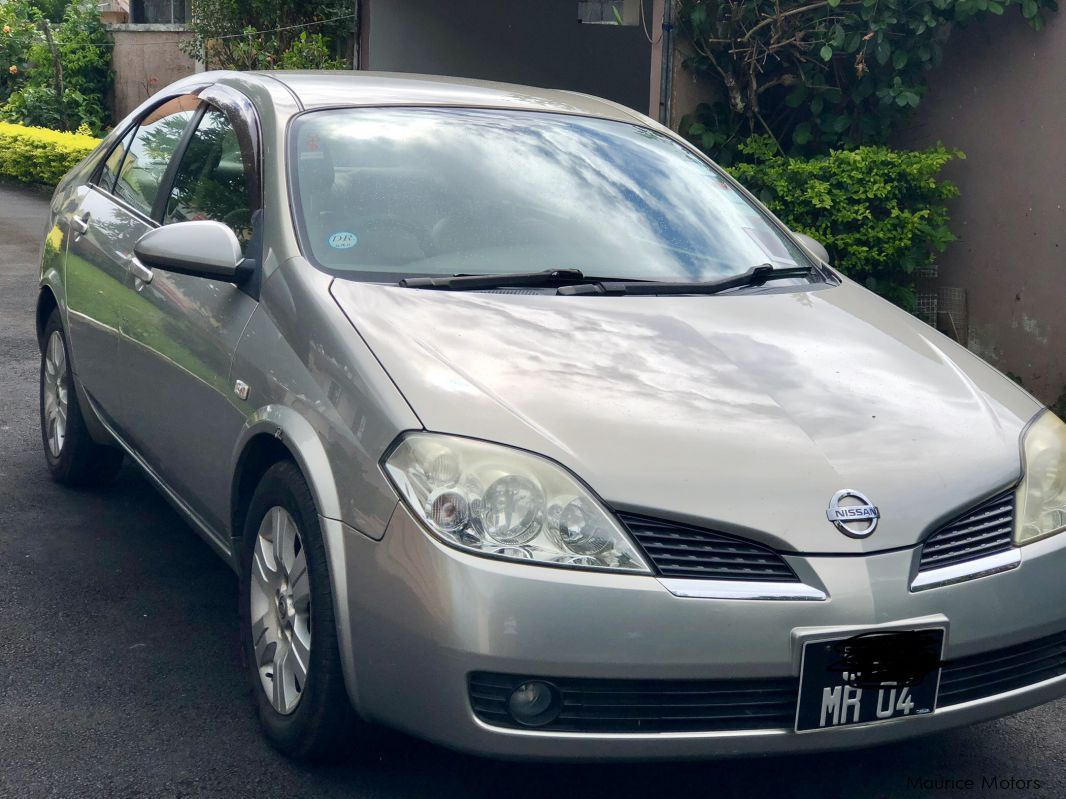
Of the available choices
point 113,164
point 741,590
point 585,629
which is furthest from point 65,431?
point 741,590

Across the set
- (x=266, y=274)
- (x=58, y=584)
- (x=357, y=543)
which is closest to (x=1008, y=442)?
(x=357, y=543)

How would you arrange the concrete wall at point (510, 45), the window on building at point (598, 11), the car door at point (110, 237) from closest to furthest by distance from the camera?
1. the car door at point (110, 237)
2. the window on building at point (598, 11)
3. the concrete wall at point (510, 45)

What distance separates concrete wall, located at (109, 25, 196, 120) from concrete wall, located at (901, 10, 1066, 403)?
40.6 ft

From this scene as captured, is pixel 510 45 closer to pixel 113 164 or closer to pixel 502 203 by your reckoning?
pixel 113 164

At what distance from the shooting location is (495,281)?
338 centimetres

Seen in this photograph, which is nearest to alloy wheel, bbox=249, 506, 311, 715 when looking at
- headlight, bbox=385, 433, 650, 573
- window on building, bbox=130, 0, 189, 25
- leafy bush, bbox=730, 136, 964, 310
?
headlight, bbox=385, 433, 650, 573

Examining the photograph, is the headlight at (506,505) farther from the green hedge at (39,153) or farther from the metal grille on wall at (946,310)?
the green hedge at (39,153)

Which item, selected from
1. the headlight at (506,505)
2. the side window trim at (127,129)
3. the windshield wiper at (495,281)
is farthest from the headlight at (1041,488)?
the side window trim at (127,129)

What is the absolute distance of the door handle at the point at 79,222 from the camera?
4.78 metres

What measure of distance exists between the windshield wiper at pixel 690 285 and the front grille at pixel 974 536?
1.03 m

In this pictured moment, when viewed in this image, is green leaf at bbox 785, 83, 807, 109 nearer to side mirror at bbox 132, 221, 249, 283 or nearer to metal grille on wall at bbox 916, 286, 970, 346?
metal grille on wall at bbox 916, 286, 970, 346

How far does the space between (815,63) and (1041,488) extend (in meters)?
5.09

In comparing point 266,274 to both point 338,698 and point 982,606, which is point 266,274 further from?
point 982,606

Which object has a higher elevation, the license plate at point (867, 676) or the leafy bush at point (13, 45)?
the leafy bush at point (13, 45)
